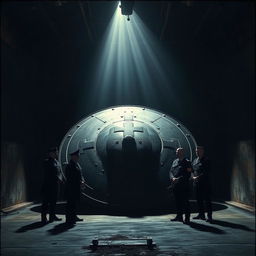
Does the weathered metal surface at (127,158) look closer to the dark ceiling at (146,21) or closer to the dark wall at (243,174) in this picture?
the dark wall at (243,174)

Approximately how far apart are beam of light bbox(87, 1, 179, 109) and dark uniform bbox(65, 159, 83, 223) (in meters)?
7.35

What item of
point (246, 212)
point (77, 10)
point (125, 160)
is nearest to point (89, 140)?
point (125, 160)

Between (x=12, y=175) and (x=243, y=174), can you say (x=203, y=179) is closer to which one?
(x=243, y=174)

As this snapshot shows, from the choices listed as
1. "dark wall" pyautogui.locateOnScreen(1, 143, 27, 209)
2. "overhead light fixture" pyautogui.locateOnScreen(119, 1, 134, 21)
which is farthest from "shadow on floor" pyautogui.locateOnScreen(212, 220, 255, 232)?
"overhead light fixture" pyautogui.locateOnScreen(119, 1, 134, 21)

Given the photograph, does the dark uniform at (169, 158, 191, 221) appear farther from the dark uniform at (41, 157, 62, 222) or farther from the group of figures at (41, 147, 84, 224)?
the dark uniform at (41, 157, 62, 222)

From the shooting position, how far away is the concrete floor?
236 inches

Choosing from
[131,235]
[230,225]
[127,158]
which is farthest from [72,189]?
[230,225]

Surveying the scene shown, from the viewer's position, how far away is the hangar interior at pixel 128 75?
1218 cm

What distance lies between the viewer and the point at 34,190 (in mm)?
14172

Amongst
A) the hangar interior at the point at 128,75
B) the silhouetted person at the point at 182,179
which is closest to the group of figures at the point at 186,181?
the silhouetted person at the point at 182,179

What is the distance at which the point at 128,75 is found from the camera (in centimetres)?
1638

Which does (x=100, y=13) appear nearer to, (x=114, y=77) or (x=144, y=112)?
(x=114, y=77)

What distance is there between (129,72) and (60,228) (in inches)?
369

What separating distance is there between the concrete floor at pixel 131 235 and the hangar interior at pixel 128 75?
1861mm
